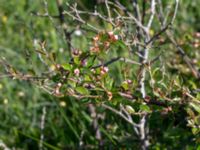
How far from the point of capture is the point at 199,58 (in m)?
2.69

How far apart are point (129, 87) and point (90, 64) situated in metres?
0.14

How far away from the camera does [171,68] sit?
2855mm

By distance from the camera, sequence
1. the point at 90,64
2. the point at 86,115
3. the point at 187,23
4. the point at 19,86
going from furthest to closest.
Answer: the point at 187,23 → the point at 19,86 → the point at 86,115 → the point at 90,64

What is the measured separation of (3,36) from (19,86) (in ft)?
2.89

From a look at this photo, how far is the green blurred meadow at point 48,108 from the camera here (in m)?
2.22

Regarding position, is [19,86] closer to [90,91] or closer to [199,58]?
[199,58]

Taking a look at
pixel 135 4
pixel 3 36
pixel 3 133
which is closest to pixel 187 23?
pixel 3 36

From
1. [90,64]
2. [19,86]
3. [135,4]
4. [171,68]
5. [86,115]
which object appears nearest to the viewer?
[90,64]

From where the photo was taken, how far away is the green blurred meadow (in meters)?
2.22

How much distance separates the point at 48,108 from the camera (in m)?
3.01

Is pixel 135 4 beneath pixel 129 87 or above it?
above

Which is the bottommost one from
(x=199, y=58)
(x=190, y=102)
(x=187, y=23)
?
(x=190, y=102)

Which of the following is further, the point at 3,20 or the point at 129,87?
the point at 3,20

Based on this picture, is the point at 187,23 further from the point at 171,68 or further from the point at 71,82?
the point at 71,82
